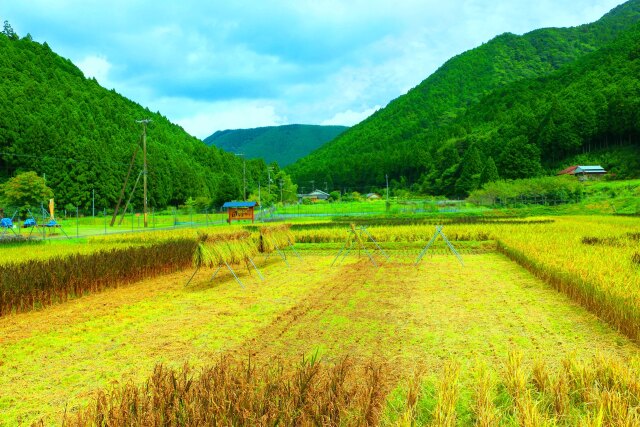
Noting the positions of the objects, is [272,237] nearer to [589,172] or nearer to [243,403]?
[243,403]

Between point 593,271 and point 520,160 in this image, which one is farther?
point 520,160

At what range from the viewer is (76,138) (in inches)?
2591

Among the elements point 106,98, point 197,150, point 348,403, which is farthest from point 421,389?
point 197,150

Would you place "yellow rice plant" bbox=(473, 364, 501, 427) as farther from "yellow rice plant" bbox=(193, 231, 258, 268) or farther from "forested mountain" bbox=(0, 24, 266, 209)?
"forested mountain" bbox=(0, 24, 266, 209)

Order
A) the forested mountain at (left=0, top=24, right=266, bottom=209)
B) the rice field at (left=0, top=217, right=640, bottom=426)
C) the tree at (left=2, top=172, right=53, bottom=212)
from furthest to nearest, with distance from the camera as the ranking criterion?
the forested mountain at (left=0, top=24, right=266, bottom=209)
the tree at (left=2, top=172, right=53, bottom=212)
the rice field at (left=0, top=217, right=640, bottom=426)

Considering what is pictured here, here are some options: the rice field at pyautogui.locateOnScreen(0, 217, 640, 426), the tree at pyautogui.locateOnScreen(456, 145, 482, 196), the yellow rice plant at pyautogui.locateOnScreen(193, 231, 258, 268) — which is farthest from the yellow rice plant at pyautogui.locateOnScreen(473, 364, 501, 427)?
the tree at pyautogui.locateOnScreen(456, 145, 482, 196)

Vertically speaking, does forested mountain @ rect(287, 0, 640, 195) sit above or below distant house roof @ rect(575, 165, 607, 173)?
above

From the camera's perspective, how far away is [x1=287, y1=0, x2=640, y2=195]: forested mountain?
85.8 metres

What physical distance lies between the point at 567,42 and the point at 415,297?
18689cm

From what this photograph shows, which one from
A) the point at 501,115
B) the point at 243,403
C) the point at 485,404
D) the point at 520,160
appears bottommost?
the point at 485,404

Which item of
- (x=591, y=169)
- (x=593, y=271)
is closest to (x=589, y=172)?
(x=591, y=169)

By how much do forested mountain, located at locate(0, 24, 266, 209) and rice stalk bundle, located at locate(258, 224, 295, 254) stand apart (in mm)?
25613

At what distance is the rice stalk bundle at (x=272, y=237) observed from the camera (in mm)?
15023

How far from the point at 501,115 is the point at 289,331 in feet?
429
